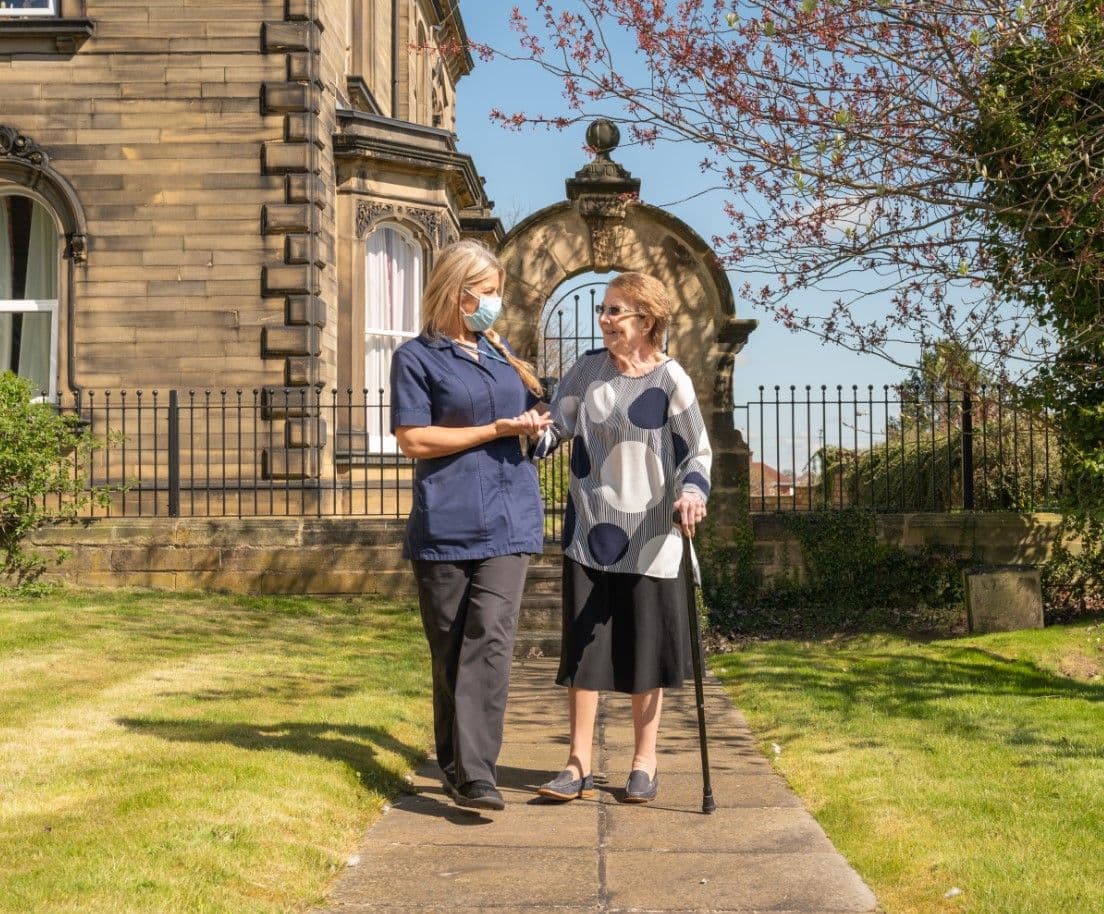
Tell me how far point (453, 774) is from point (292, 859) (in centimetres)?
97

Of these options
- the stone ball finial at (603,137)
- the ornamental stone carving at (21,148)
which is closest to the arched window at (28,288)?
the ornamental stone carving at (21,148)

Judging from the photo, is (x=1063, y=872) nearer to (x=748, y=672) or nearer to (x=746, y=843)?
(x=746, y=843)

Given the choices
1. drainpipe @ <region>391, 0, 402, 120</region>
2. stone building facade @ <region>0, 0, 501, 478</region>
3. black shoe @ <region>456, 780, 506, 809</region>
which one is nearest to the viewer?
black shoe @ <region>456, 780, 506, 809</region>

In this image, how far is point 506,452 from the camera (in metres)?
5.27

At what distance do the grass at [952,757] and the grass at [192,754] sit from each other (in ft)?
6.22

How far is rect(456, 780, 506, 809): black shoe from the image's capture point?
498cm

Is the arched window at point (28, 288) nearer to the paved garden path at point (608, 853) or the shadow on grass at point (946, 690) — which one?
the shadow on grass at point (946, 690)

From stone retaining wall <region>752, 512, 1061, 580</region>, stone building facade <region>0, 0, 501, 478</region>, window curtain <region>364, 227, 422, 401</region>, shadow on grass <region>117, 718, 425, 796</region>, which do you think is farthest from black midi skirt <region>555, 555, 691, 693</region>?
window curtain <region>364, 227, 422, 401</region>

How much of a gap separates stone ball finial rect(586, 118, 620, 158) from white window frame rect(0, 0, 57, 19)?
270 inches

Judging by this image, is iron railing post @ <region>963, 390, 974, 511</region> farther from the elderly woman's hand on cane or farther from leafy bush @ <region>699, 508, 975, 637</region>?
the elderly woman's hand on cane

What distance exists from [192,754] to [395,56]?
17139 mm

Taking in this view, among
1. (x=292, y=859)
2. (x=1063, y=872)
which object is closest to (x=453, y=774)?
(x=292, y=859)

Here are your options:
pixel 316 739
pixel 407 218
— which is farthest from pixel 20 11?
pixel 316 739

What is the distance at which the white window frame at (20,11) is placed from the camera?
15.4 meters
